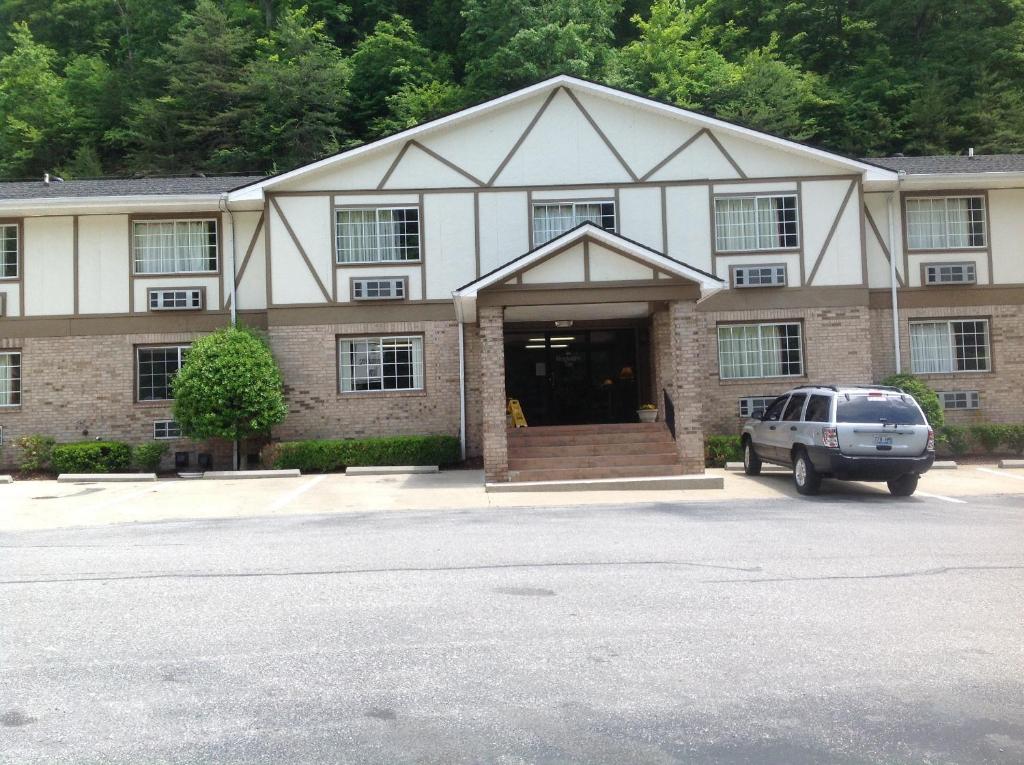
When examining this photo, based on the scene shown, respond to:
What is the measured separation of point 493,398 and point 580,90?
824 centimetres

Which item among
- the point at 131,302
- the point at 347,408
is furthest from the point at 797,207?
the point at 131,302

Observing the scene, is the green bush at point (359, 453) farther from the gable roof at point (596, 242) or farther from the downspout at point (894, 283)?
the downspout at point (894, 283)

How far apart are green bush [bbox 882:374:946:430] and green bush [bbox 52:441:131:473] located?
17.0 meters

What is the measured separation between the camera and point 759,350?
65.0ft

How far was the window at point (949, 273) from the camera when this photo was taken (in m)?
19.7

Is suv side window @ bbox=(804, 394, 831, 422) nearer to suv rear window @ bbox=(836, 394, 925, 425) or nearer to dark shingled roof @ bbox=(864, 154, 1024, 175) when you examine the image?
suv rear window @ bbox=(836, 394, 925, 425)

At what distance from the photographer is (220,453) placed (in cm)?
1978

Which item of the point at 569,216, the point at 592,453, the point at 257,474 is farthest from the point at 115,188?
the point at 592,453

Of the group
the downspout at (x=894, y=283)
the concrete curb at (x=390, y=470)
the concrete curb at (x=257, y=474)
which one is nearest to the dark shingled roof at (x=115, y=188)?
the concrete curb at (x=257, y=474)

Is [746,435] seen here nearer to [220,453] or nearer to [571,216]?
[571,216]

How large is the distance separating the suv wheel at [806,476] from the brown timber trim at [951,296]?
7.73 metres

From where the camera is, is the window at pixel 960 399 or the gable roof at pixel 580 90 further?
the window at pixel 960 399

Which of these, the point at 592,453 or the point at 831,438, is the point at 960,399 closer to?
the point at 831,438

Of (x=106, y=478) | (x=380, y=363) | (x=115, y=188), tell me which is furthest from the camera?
(x=115, y=188)
